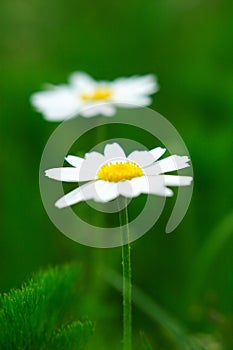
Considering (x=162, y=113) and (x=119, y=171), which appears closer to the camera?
(x=119, y=171)

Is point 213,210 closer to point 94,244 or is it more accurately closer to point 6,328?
point 94,244

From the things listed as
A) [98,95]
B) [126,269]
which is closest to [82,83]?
[98,95]

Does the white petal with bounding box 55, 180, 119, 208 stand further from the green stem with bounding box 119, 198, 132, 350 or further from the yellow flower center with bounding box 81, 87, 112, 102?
the yellow flower center with bounding box 81, 87, 112, 102

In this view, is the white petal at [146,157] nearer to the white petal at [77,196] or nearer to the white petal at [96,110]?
the white petal at [77,196]

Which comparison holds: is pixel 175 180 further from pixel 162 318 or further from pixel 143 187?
pixel 162 318

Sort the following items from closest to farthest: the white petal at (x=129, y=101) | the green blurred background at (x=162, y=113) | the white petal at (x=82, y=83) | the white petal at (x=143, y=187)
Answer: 1. the white petal at (x=143, y=187)
2. the green blurred background at (x=162, y=113)
3. the white petal at (x=129, y=101)
4. the white petal at (x=82, y=83)

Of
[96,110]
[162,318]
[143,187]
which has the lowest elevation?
[162,318]

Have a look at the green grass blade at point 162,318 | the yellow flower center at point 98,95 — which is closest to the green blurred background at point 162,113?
the green grass blade at point 162,318
